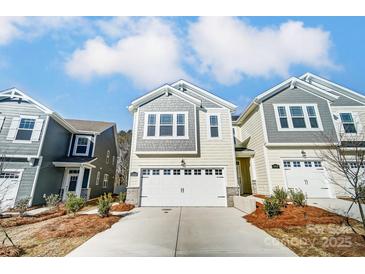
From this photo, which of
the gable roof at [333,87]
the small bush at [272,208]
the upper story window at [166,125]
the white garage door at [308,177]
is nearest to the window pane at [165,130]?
the upper story window at [166,125]

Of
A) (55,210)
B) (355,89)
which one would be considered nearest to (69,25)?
(55,210)

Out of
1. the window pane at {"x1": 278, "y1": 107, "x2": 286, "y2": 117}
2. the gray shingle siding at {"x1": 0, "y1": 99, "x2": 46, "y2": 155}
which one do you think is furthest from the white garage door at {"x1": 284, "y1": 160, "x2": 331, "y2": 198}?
the gray shingle siding at {"x1": 0, "y1": 99, "x2": 46, "y2": 155}

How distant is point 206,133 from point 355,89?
12.3m

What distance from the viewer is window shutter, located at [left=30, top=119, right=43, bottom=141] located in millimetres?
11568

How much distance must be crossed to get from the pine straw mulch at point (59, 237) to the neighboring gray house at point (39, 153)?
575cm

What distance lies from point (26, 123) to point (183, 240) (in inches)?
547

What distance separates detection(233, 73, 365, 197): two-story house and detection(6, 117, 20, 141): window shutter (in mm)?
15786

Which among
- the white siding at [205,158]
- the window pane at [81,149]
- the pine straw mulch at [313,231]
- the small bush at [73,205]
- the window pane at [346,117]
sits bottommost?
the pine straw mulch at [313,231]

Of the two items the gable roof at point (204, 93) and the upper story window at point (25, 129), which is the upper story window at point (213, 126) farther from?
the upper story window at point (25, 129)

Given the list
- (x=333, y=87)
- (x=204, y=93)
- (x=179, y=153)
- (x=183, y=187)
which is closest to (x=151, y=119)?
(x=179, y=153)

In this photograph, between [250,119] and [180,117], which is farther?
[250,119]

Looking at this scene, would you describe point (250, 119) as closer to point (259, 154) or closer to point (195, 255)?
point (259, 154)

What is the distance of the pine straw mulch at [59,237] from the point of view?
4.12 meters
